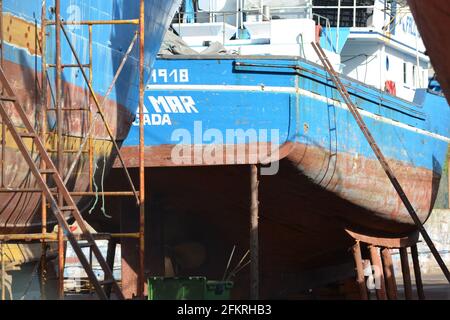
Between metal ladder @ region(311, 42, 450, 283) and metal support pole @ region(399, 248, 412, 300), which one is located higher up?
metal ladder @ region(311, 42, 450, 283)

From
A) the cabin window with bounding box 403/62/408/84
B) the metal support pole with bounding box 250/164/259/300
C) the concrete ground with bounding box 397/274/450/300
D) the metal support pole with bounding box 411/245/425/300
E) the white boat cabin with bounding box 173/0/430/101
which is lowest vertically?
the concrete ground with bounding box 397/274/450/300

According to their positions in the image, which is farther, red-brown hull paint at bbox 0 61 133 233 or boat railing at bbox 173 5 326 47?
boat railing at bbox 173 5 326 47

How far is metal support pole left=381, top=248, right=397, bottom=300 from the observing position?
1484 cm

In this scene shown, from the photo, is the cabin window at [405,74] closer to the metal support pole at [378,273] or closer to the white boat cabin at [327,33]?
the white boat cabin at [327,33]

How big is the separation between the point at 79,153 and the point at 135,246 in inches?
139

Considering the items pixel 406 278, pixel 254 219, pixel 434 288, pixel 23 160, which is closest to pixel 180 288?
pixel 23 160

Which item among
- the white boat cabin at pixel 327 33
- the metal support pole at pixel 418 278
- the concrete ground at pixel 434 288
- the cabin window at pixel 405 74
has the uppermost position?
the white boat cabin at pixel 327 33

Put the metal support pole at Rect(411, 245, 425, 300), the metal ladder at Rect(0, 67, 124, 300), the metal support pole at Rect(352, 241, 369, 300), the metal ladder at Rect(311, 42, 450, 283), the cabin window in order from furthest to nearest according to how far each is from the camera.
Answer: the cabin window, the metal support pole at Rect(411, 245, 425, 300), the metal support pole at Rect(352, 241, 369, 300), the metal ladder at Rect(311, 42, 450, 283), the metal ladder at Rect(0, 67, 124, 300)

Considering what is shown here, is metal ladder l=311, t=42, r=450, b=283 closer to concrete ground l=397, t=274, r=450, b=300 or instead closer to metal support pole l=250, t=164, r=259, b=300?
metal support pole l=250, t=164, r=259, b=300

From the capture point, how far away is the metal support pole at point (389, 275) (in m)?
14.8

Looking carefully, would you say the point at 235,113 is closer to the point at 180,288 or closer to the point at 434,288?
the point at 180,288

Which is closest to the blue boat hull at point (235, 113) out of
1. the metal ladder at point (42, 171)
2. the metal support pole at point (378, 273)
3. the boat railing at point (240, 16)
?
the metal support pole at point (378, 273)

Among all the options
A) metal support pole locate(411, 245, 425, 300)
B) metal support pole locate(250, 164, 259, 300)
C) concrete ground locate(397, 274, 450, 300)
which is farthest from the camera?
concrete ground locate(397, 274, 450, 300)

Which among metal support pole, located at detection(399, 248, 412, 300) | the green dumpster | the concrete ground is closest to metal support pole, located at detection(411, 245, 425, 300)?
metal support pole, located at detection(399, 248, 412, 300)
